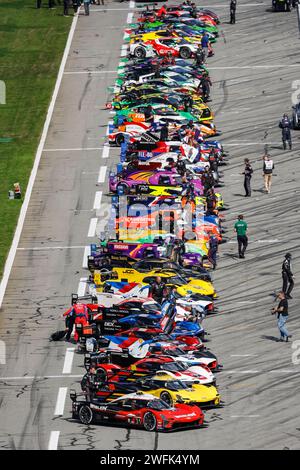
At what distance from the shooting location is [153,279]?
73250 mm

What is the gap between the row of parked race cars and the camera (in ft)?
→ 203

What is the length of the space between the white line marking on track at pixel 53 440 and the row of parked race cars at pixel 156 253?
1.30 m

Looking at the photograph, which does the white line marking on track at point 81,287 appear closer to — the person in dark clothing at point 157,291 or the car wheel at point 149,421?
the person in dark clothing at point 157,291

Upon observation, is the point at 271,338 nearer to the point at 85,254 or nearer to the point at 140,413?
the point at 140,413

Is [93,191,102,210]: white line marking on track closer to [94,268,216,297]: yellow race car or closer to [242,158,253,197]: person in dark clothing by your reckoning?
[242,158,253,197]: person in dark clothing

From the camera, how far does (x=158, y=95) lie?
3789 inches

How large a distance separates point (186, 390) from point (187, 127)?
31254 millimetres

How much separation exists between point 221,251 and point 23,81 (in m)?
30.4

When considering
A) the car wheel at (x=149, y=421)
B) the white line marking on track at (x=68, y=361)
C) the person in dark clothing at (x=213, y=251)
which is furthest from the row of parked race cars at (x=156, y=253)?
the white line marking on track at (x=68, y=361)

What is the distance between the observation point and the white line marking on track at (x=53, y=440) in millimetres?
59031

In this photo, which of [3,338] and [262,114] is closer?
[3,338]
